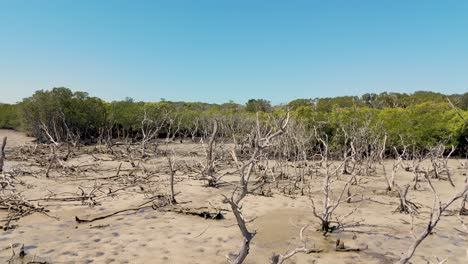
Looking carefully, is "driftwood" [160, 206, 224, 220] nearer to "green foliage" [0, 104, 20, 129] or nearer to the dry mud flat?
the dry mud flat

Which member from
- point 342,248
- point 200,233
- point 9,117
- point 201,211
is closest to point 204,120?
point 9,117

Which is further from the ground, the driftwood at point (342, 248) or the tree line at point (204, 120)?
the tree line at point (204, 120)

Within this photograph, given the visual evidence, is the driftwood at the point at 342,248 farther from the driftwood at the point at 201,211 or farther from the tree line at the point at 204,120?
the tree line at the point at 204,120

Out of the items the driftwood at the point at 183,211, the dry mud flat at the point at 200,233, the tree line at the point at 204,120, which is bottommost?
the dry mud flat at the point at 200,233

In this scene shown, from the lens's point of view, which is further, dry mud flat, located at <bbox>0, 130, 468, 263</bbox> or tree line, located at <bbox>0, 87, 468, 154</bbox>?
tree line, located at <bbox>0, 87, 468, 154</bbox>

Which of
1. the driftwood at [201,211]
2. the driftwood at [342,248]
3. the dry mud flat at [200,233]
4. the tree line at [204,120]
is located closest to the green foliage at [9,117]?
the tree line at [204,120]

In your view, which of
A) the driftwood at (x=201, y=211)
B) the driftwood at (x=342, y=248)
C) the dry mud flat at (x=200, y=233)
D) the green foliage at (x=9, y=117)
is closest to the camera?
the dry mud flat at (x=200, y=233)

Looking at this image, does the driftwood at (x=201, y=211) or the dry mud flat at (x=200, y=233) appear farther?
the driftwood at (x=201, y=211)

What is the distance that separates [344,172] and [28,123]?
3000 cm

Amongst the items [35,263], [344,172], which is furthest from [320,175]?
[35,263]

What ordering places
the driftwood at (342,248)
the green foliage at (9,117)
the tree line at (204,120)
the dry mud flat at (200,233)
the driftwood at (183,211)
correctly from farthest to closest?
the green foliage at (9,117) < the tree line at (204,120) < the driftwood at (183,211) < the driftwood at (342,248) < the dry mud flat at (200,233)

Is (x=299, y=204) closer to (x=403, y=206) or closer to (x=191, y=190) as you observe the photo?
(x=403, y=206)

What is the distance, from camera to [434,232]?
9188 mm

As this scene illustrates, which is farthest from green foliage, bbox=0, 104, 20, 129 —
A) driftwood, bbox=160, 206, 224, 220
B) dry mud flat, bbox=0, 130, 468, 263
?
driftwood, bbox=160, 206, 224, 220
